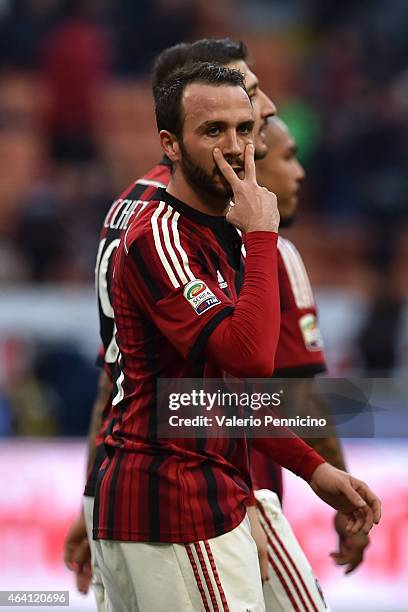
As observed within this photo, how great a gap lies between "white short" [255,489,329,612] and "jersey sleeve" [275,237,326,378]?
1.81 ft

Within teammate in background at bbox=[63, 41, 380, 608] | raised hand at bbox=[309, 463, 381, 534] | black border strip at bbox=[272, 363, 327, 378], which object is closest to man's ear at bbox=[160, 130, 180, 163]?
teammate in background at bbox=[63, 41, 380, 608]

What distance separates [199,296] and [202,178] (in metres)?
0.33

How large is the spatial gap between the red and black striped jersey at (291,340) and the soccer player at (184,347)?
85 cm

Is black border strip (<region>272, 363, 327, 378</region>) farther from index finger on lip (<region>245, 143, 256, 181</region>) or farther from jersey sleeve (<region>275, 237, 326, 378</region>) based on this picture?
index finger on lip (<region>245, 143, 256, 181</region>)

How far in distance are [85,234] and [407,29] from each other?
4.11 meters

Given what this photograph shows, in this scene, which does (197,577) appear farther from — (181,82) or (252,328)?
(181,82)

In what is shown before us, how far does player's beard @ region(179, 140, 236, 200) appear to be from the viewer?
3.15 m

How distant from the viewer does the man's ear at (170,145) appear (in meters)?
3.19

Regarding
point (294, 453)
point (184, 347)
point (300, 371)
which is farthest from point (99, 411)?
point (184, 347)

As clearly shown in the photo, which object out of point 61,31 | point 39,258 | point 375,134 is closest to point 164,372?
point 39,258

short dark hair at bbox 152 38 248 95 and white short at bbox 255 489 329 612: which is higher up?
short dark hair at bbox 152 38 248 95

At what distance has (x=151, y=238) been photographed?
3.09m

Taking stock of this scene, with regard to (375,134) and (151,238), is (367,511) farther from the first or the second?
(375,134)

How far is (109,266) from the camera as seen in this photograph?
3699 mm
